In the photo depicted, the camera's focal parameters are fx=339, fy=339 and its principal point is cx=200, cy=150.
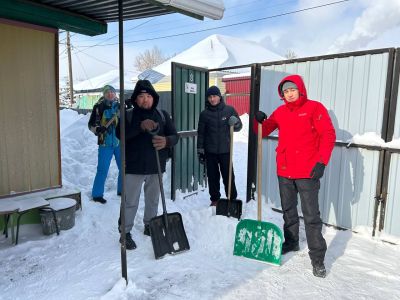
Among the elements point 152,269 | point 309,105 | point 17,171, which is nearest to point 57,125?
point 17,171

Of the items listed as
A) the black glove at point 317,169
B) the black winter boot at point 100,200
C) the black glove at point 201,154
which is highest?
the black glove at point 317,169

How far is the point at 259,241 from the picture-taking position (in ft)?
11.8

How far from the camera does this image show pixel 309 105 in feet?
10.6

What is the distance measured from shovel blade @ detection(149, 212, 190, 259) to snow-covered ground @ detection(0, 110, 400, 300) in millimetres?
90

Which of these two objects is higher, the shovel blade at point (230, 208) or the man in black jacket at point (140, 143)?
the man in black jacket at point (140, 143)

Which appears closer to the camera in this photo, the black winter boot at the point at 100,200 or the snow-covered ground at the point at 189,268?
the snow-covered ground at the point at 189,268

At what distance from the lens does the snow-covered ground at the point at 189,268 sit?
2.92 meters

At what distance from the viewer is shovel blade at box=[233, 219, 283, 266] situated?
3473mm

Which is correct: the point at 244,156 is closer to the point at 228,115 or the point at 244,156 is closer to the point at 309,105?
the point at 228,115

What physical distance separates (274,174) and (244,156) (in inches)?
199

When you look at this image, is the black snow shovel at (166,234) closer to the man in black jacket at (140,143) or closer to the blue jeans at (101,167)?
the man in black jacket at (140,143)

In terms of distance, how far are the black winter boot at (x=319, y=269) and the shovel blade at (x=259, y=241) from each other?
1.13 ft

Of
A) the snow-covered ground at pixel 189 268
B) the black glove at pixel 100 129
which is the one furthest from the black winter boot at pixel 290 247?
the black glove at pixel 100 129

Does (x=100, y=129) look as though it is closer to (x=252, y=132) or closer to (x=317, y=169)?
(x=252, y=132)
